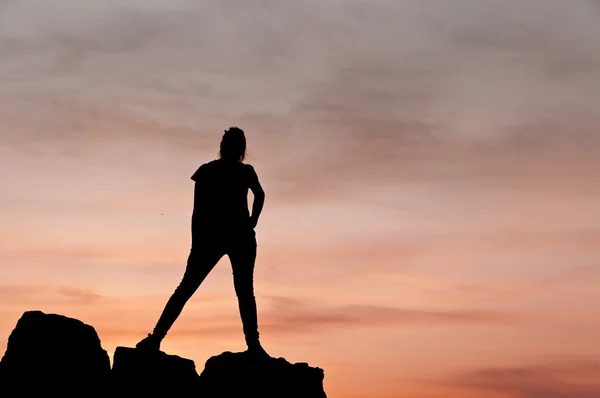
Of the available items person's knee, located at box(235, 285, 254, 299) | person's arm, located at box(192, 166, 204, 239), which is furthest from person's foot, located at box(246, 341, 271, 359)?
person's arm, located at box(192, 166, 204, 239)

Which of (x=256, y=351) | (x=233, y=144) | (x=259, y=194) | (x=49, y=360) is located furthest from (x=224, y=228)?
(x=49, y=360)

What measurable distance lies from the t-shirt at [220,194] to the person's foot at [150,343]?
2010 mm

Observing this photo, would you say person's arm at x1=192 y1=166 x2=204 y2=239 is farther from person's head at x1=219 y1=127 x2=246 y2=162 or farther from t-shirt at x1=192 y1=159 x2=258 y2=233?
person's head at x1=219 y1=127 x2=246 y2=162

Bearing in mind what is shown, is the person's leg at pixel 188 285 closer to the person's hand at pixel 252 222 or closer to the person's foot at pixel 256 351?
the person's hand at pixel 252 222

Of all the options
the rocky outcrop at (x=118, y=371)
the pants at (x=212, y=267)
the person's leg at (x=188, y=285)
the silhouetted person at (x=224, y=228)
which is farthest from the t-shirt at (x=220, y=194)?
the rocky outcrop at (x=118, y=371)

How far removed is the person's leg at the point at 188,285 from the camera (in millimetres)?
14008

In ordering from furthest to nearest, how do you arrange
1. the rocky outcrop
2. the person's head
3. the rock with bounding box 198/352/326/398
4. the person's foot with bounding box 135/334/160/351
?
the rock with bounding box 198/352/326/398 < the rocky outcrop < the person's foot with bounding box 135/334/160/351 < the person's head

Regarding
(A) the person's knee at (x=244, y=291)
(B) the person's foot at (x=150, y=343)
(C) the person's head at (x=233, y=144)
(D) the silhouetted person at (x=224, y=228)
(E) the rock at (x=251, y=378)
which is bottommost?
(E) the rock at (x=251, y=378)

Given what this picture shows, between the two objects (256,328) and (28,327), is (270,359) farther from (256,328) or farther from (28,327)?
(28,327)

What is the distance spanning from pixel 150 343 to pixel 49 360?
2033 millimetres

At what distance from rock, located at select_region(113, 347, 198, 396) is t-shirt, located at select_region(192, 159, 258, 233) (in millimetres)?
2439

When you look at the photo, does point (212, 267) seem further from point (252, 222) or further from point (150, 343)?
point (150, 343)

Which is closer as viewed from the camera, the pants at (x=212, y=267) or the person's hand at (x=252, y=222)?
the pants at (x=212, y=267)

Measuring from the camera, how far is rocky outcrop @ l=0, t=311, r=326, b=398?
47.3 ft
